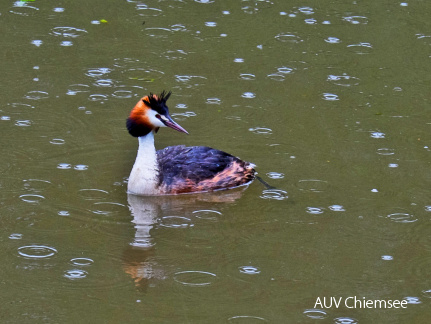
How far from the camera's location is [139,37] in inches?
507

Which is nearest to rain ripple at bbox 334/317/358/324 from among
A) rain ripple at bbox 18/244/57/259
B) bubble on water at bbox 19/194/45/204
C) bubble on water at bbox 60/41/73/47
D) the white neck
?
rain ripple at bbox 18/244/57/259

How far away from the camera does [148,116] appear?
914 centimetres

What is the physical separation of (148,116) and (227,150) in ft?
4.14

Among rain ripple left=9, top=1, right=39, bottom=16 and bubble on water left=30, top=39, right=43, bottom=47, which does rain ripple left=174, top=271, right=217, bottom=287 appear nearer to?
bubble on water left=30, top=39, right=43, bottom=47

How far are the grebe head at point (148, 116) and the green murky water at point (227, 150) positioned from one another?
2.03ft

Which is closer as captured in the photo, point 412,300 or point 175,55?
point 412,300

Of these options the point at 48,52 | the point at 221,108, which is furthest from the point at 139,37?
the point at 221,108

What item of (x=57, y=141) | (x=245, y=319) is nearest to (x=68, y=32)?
(x=57, y=141)

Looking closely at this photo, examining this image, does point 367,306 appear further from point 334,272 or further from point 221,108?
point 221,108

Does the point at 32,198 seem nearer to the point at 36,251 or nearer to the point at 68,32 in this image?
the point at 36,251

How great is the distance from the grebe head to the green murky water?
0.62 m

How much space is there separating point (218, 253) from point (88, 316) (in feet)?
5.01

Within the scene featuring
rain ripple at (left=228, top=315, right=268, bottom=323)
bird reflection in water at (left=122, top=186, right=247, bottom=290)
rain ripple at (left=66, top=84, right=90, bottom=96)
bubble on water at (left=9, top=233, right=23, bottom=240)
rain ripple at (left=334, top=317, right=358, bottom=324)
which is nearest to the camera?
rain ripple at (left=228, top=315, right=268, bottom=323)

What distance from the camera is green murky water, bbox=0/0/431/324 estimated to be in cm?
728
